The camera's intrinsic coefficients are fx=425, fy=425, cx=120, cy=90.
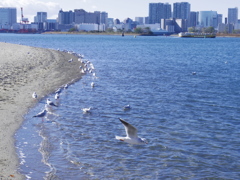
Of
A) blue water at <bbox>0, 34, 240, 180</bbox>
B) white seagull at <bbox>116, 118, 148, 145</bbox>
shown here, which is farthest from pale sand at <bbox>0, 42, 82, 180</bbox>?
white seagull at <bbox>116, 118, 148, 145</bbox>

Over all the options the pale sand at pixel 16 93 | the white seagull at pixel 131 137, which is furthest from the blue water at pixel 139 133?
the white seagull at pixel 131 137

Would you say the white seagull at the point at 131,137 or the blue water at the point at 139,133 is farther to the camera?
the white seagull at the point at 131,137

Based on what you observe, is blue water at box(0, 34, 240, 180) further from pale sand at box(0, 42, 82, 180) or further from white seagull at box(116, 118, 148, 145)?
white seagull at box(116, 118, 148, 145)

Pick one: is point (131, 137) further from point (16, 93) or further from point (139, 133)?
point (16, 93)

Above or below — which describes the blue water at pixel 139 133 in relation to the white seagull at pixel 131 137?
below

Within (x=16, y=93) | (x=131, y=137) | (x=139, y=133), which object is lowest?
(x=139, y=133)

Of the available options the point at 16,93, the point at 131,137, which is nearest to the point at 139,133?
the point at 131,137

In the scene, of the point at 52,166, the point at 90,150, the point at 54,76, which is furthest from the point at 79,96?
the point at 52,166

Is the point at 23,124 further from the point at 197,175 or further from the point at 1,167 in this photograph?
the point at 197,175

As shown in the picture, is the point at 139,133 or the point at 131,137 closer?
the point at 131,137

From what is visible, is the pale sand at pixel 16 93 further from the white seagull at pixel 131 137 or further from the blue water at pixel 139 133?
the white seagull at pixel 131 137

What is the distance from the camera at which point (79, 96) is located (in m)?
19.5

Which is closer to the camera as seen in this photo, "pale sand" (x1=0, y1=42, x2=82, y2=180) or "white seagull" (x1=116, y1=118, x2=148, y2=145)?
"pale sand" (x1=0, y1=42, x2=82, y2=180)

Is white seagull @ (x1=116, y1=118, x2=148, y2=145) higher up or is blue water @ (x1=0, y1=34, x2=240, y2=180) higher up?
white seagull @ (x1=116, y1=118, x2=148, y2=145)
